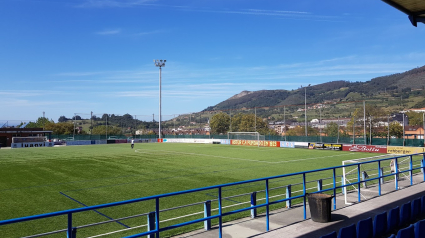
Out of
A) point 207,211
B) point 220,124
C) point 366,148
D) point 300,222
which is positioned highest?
point 220,124

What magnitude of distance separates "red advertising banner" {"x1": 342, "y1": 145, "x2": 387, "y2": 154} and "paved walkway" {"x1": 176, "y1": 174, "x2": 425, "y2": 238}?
94.6 ft

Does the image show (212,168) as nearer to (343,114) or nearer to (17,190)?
(17,190)

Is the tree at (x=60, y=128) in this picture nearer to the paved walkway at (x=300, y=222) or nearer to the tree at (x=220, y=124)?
the tree at (x=220, y=124)

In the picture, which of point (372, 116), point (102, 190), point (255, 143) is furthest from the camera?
point (372, 116)

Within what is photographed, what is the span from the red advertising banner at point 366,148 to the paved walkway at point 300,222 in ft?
94.6

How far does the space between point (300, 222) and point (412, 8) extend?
8463 millimetres

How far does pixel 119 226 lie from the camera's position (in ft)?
34.3

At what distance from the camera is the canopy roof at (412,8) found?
34.7 ft

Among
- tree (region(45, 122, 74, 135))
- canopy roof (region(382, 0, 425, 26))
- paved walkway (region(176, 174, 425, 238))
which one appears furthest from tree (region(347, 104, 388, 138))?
tree (region(45, 122, 74, 135))

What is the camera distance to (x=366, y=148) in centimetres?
4103

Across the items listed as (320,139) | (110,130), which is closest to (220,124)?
(110,130)

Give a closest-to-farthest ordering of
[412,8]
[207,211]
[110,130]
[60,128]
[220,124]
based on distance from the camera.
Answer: [207,211] → [412,8] → [110,130] → [220,124] → [60,128]

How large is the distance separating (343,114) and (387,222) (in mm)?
133061

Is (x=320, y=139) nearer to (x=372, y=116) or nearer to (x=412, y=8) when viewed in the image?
(x=372, y=116)
